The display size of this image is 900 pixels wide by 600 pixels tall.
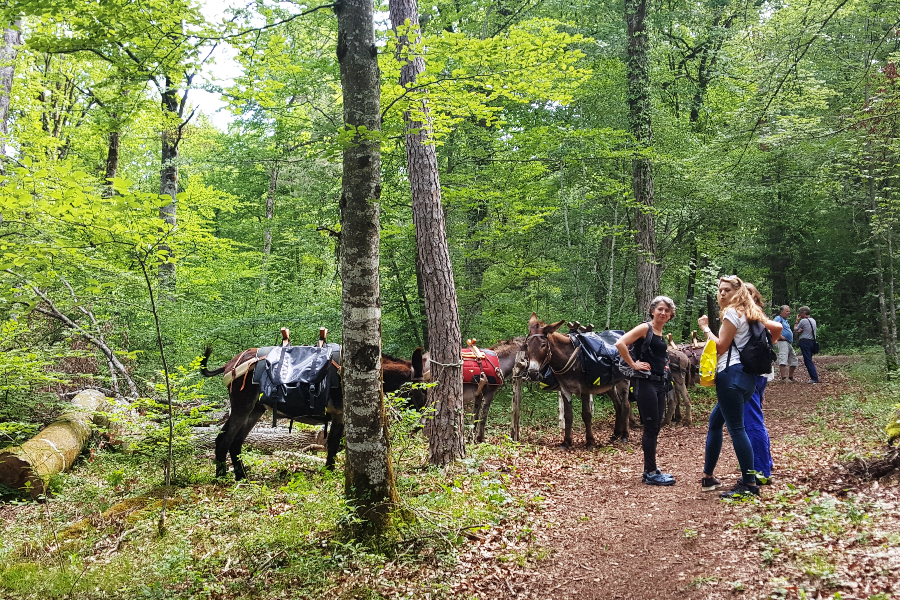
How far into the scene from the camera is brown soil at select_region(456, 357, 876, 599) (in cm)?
402

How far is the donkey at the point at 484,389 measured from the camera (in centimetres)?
967

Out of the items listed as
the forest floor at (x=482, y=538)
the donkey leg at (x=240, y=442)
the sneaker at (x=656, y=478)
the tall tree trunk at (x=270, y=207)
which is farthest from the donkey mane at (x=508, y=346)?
the tall tree trunk at (x=270, y=207)

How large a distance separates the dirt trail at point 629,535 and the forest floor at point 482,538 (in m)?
0.02

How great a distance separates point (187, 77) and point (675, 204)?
518 inches

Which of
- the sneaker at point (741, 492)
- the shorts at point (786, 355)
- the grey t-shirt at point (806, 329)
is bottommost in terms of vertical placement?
the sneaker at point (741, 492)

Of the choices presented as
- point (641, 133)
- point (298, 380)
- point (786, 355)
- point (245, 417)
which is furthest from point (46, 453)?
point (786, 355)

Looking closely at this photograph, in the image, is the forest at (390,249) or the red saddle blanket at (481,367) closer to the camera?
the forest at (390,249)

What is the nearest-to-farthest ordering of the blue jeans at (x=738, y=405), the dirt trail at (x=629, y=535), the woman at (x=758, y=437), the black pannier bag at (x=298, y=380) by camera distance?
1. the dirt trail at (x=629, y=535)
2. the blue jeans at (x=738, y=405)
3. the woman at (x=758, y=437)
4. the black pannier bag at (x=298, y=380)

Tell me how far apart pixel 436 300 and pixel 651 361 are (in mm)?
2808

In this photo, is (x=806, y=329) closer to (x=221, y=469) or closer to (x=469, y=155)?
(x=469, y=155)

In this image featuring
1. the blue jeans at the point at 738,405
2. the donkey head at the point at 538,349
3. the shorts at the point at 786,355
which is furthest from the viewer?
the shorts at the point at 786,355

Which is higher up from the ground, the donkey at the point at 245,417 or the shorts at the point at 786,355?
the shorts at the point at 786,355

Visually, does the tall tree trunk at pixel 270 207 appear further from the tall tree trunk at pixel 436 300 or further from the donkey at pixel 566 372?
the tall tree trunk at pixel 436 300

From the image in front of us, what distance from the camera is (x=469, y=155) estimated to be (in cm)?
1331
